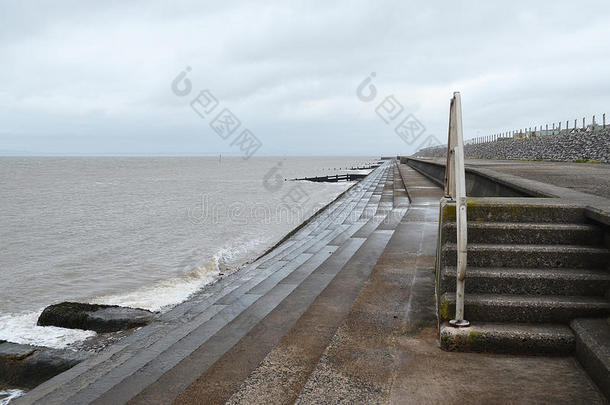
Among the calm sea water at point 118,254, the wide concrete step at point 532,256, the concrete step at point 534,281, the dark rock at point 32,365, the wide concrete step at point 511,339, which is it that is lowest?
the calm sea water at point 118,254

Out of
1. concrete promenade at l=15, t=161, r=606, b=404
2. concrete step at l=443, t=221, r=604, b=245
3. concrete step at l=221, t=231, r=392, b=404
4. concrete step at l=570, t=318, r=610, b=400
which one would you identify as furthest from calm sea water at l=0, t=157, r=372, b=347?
concrete step at l=570, t=318, r=610, b=400

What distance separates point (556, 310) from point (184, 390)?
228cm

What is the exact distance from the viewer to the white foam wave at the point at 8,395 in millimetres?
3619

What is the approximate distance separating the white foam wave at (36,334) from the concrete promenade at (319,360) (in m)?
1.21

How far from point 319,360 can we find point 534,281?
1.48m

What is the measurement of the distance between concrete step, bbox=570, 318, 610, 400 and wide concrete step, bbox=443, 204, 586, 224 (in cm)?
84

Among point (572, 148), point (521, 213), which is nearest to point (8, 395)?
point (521, 213)

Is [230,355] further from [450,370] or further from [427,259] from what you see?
[427,259]

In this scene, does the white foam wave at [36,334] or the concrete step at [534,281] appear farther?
the white foam wave at [36,334]

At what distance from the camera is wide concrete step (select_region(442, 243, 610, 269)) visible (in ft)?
9.35

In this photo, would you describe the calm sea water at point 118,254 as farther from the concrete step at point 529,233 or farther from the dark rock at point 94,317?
the concrete step at point 529,233

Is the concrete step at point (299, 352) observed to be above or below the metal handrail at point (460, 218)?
below

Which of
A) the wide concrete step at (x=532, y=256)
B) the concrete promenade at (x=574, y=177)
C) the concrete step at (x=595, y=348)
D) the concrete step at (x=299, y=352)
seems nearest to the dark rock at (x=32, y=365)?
the concrete step at (x=299, y=352)

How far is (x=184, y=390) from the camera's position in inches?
97.7
